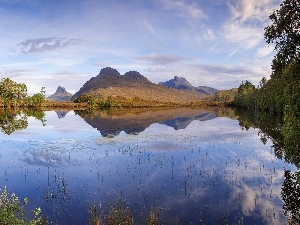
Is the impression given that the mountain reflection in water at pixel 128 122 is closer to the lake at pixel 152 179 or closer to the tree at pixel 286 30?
the lake at pixel 152 179

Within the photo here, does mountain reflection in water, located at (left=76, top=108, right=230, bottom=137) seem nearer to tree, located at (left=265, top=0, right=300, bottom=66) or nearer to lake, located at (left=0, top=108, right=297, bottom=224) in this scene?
lake, located at (left=0, top=108, right=297, bottom=224)

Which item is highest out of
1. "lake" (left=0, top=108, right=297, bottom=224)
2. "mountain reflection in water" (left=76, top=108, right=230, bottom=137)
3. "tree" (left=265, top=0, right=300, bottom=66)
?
"tree" (left=265, top=0, right=300, bottom=66)

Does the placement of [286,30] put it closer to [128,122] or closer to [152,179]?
[152,179]

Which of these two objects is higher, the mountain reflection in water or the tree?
the tree

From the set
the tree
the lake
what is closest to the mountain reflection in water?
the lake

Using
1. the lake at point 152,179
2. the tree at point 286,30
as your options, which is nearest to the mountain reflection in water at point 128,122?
the lake at point 152,179

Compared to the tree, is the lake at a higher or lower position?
lower

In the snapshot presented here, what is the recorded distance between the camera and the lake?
2695cm

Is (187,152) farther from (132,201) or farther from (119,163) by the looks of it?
(132,201)

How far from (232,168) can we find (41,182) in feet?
82.0

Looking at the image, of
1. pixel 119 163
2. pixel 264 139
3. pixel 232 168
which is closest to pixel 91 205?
pixel 119 163

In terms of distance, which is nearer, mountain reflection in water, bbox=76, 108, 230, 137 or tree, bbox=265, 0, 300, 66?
tree, bbox=265, 0, 300, 66

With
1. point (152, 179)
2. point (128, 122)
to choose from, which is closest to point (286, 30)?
point (152, 179)

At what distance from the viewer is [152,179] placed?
37.2 m
